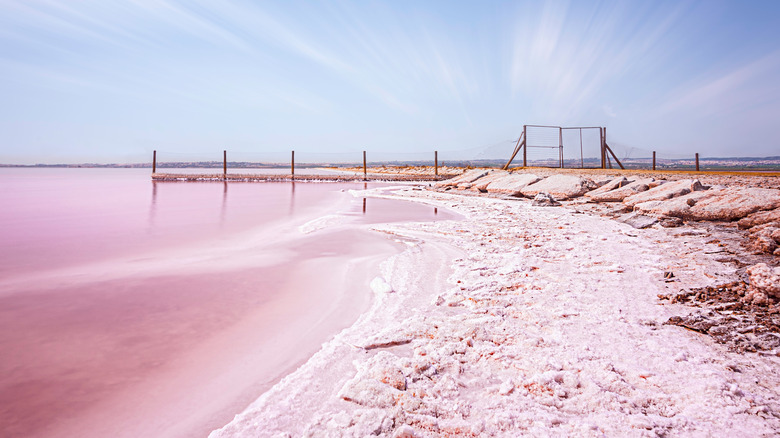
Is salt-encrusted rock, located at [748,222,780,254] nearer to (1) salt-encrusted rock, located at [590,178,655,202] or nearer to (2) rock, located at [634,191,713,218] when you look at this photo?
(2) rock, located at [634,191,713,218]

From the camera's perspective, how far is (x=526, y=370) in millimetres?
2133

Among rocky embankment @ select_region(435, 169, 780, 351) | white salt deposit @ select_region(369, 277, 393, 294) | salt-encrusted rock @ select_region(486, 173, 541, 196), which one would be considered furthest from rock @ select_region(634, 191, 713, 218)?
white salt deposit @ select_region(369, 277, 393, 294)

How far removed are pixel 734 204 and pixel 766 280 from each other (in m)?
4.87

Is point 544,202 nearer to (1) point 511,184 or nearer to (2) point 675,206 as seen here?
(2) point 675,206

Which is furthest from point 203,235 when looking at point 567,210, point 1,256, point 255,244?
point 567,210

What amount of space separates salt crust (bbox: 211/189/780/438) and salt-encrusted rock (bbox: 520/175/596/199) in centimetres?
851

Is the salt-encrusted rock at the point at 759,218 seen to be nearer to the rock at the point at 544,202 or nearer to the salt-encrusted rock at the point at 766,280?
the salt-encrusted rock at the point at 766,280

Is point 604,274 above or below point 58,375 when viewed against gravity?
above

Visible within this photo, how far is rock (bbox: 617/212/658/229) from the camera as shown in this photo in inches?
258

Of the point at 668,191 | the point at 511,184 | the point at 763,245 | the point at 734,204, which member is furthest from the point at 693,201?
the point at 511,184

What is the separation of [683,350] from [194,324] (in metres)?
3.55

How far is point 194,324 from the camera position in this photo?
117 inches

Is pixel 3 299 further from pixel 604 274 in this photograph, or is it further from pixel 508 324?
pixel 604 274

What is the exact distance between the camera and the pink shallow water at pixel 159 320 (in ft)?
6.38
